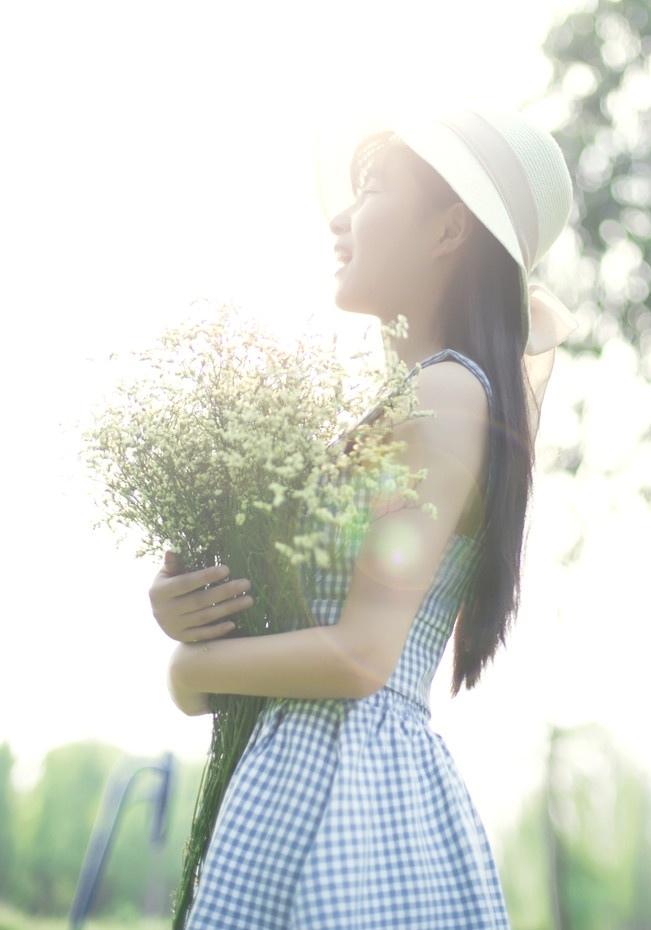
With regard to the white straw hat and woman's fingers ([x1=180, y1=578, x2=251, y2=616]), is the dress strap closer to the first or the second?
the white straw hat

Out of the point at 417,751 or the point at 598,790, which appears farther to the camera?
the point at 598,790

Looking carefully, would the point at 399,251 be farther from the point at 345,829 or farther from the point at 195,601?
the point at 345,829

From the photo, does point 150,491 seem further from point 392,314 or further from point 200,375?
point 392,314

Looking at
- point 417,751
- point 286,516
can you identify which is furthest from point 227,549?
point 417,751

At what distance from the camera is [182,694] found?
230cm

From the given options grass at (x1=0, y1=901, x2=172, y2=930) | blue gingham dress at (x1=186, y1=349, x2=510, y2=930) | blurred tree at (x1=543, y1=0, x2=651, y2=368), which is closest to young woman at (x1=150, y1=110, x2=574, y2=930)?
blue gingham dress at (x1=186, y1=349, x2=510, y2=930)

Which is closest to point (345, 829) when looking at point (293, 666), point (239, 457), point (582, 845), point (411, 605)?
point (293, 666)

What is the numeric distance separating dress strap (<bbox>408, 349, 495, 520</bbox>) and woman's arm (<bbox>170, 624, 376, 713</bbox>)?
1.58 feet

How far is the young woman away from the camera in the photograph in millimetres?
1993

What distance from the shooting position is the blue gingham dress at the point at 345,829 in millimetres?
1961

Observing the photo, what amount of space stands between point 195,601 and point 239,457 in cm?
38

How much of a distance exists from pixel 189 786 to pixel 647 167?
727cm

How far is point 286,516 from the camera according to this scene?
2.08 meters

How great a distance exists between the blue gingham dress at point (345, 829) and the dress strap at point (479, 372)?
36 centimetres
